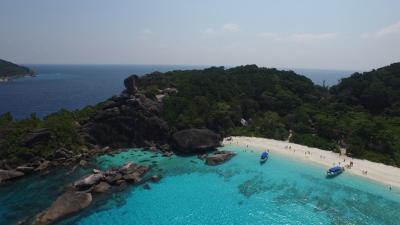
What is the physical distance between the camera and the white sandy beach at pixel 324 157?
44.1 m

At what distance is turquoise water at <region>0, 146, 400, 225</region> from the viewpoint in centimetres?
3369

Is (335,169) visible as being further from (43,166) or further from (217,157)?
(43,166)

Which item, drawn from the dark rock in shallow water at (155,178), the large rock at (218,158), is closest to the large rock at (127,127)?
the large rock at (218,158)

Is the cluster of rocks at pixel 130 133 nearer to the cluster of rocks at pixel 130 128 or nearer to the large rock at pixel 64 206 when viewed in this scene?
the cluster of rocks at pixel 130 128

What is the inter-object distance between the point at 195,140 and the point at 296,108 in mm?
34717

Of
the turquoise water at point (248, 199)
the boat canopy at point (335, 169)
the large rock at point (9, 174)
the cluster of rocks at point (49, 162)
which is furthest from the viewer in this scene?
the cluster of rocks at point (49, 162)

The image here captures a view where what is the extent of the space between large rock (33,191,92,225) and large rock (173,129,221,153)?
20.7 m

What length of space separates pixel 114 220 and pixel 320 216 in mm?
22395

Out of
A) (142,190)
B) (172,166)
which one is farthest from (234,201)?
(172,166)

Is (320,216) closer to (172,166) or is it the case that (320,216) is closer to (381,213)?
(381,213)

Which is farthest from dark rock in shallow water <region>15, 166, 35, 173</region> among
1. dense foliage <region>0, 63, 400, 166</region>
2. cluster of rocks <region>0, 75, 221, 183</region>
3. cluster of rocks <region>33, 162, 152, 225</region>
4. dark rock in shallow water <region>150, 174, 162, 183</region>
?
dark rock in shallow water <region>150, 174, 162, 183</region>

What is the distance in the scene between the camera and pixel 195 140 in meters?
55.9

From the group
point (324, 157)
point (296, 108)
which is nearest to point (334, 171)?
point (324, 157)

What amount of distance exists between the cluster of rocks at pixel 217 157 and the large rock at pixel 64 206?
19653 millimetres
